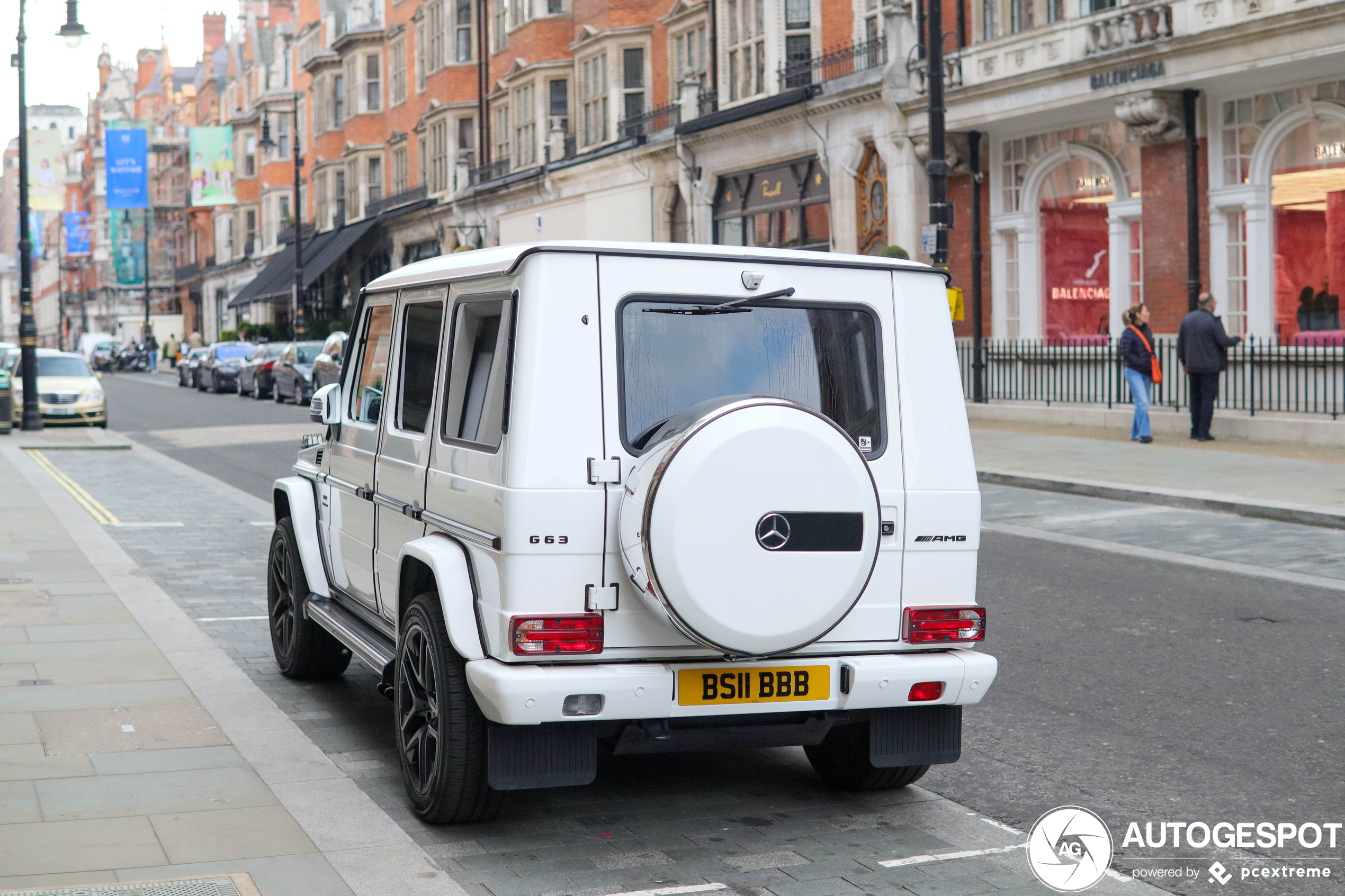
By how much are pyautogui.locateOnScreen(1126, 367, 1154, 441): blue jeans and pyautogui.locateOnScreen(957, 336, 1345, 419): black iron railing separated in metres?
1.11

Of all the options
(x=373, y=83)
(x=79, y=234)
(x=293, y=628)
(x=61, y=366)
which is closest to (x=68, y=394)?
(x=61, y=366)

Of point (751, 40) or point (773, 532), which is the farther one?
point (751, 40)

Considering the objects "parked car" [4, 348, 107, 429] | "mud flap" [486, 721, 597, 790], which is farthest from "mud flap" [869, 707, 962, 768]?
"parked car" [4, 348, 107, 429]

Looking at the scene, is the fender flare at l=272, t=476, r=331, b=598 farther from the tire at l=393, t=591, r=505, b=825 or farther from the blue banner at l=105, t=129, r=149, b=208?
the blue banner at l=105, t=129, r=149, b=208

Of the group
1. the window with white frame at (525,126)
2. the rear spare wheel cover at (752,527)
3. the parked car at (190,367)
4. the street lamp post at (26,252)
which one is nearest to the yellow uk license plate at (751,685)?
the rear spare wheel cover at (752,527)

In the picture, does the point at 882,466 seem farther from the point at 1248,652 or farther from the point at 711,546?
the point at 1248,652

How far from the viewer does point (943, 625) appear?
5113mm

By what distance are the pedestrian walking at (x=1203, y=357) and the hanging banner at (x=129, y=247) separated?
80.5 m

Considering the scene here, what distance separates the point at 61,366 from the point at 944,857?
26.1 meters

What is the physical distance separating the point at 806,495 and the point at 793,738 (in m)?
0.87

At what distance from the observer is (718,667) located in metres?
4.79

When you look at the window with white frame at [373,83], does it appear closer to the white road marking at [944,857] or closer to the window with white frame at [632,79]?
the window with white frame at [632,79]

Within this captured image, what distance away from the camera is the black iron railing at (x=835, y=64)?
87.6ft

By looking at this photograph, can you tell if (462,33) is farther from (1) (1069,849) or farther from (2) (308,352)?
(1) (1069,849)
